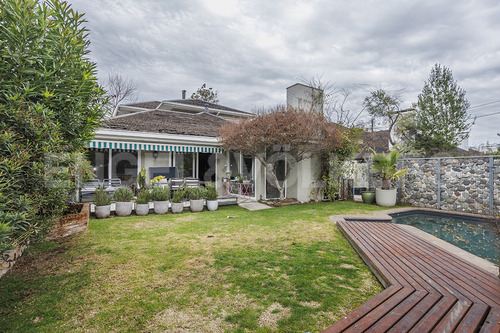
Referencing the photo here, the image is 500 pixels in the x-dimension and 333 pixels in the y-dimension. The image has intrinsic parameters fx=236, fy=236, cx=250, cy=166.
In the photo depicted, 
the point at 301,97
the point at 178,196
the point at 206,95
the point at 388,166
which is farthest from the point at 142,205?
the point at 206,95

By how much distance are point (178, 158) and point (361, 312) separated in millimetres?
15318

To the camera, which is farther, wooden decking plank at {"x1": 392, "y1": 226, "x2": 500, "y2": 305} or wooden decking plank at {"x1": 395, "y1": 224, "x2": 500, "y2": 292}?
wooden decking plank at {"x1": 395, "y1": 224, "x2": 500, "y2": 292}

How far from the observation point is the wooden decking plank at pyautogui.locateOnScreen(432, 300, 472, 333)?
2.93 meters

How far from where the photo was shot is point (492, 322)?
3068mm

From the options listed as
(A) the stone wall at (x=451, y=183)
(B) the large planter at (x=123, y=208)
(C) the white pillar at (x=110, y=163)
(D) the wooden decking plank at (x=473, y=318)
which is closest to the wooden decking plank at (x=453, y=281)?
(D) the wooden decking plank at (x=473, y=318)

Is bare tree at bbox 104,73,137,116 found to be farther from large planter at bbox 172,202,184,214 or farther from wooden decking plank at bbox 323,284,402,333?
wooden decking plank at bbox 323,284,402,333

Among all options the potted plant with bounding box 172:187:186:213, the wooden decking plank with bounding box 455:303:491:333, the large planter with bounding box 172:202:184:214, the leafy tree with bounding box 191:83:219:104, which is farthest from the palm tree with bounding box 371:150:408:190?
the leafy tree with bounding box 191:83:219:104

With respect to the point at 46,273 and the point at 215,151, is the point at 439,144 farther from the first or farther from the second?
the point at 46,273

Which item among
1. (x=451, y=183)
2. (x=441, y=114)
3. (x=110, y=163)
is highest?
(x=441, y=114)

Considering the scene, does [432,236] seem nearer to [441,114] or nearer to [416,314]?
[416,314]

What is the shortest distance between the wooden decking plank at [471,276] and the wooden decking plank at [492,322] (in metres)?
0.53

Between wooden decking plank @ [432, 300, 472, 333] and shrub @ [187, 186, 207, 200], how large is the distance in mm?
11223

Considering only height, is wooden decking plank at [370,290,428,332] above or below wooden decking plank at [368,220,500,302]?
above

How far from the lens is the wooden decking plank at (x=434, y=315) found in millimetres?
2971
